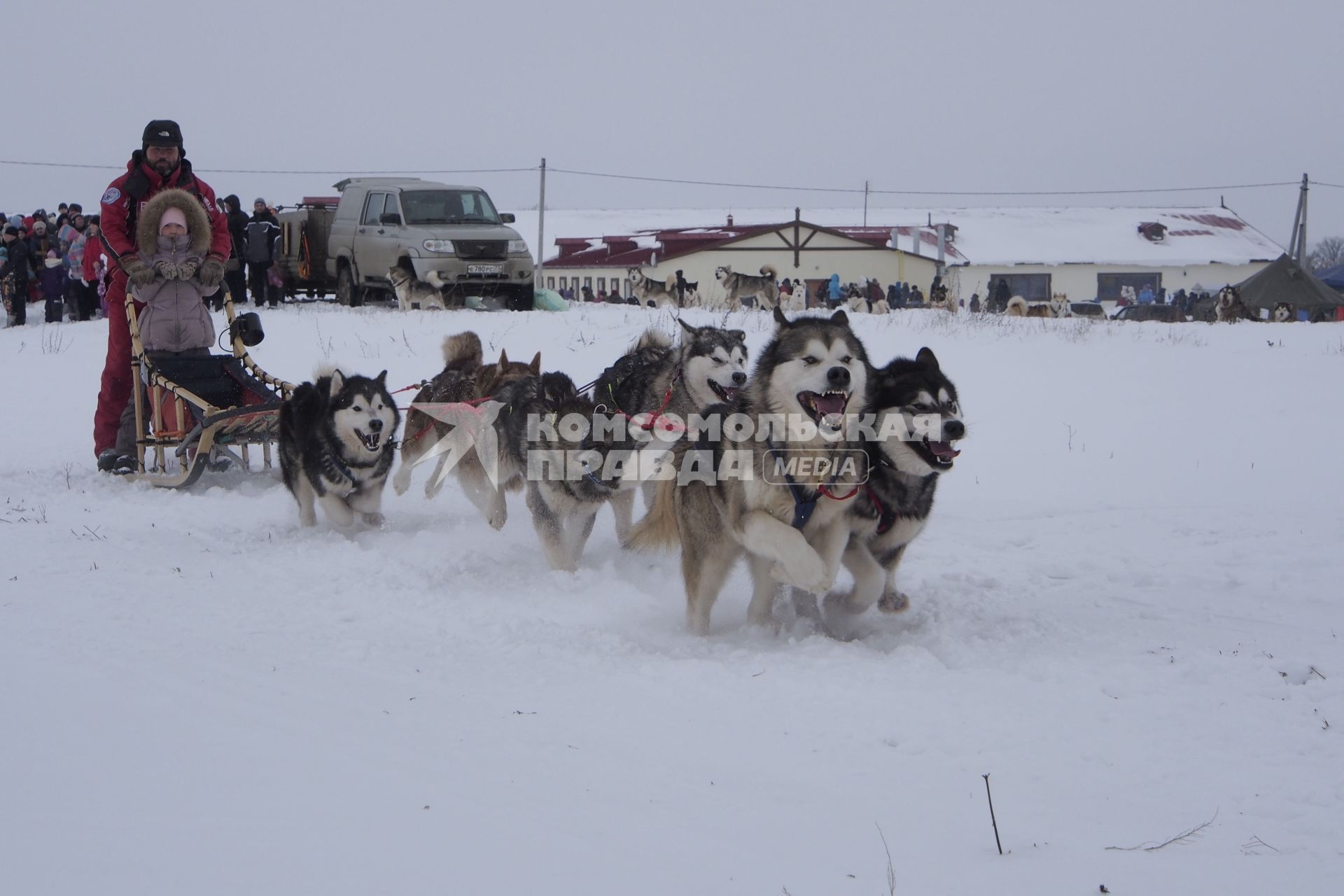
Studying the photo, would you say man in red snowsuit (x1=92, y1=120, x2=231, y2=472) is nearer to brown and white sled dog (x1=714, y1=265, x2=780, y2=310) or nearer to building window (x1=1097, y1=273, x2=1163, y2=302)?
brown and white sled dog (x1=714, y1=265, x2=780, y2=310)

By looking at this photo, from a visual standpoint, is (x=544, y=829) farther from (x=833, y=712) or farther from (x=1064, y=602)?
(x=1064, y=602)

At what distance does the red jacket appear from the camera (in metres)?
5.48

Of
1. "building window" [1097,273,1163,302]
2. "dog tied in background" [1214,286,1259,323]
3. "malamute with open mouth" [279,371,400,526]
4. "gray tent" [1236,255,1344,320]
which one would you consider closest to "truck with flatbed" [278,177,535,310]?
"malamute with open mouth" [279,371,400,526]

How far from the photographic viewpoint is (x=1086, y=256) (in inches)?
1240

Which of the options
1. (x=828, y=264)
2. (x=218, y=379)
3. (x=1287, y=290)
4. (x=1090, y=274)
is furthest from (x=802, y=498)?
(x=1090, y=274)

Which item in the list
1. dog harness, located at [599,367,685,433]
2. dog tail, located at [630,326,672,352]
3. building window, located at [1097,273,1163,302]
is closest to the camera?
dog harness, located at [599,367,685,433]

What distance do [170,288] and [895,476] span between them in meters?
4.01

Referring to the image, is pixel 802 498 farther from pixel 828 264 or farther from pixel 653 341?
pixel 828 264

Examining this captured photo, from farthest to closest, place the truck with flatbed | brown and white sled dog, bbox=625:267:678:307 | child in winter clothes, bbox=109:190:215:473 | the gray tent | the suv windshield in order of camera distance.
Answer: brown and white sled dog, bbox=625:267:678:307
the gray tent
the suv windshield
the truck with flatbed
child in winter clothes, bbox=109:190:215:473

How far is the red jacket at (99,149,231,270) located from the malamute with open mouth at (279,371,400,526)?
4.32 feet

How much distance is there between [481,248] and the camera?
1156 cm

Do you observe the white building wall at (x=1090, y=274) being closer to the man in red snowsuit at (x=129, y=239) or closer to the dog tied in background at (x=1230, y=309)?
the dog tied in background at (x=1230, y=309)

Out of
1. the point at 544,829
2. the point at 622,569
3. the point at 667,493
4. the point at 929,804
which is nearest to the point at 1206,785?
the point at 929,804

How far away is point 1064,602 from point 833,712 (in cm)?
146
